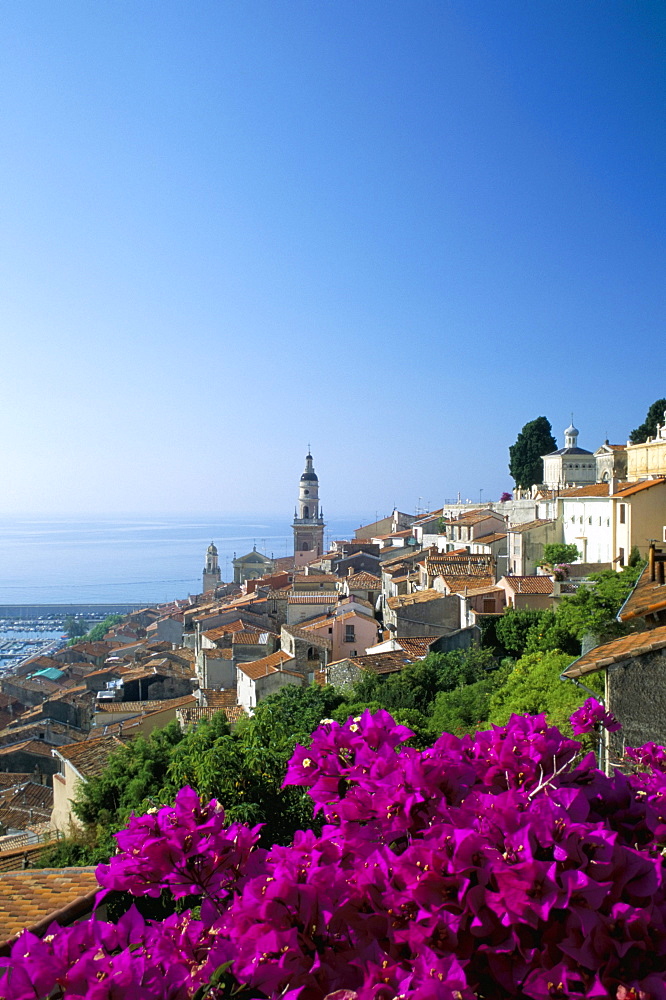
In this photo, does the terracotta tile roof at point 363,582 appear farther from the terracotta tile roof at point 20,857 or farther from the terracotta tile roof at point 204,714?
the terracotta tile roof at point 20,857

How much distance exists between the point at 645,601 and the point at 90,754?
1561 centimetres

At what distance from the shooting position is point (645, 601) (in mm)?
10891

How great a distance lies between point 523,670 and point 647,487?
33.1ft

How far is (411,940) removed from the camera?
85.8 inches

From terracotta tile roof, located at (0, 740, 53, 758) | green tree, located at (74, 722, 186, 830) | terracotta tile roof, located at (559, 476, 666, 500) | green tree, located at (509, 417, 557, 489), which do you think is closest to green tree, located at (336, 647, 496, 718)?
green tree, located at (74, 722, 186, 830)

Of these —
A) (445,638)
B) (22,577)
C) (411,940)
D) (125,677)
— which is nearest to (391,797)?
(411,940)

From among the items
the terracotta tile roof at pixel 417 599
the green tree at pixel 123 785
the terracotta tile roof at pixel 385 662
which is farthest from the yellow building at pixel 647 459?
the green tree at pixel 123 785

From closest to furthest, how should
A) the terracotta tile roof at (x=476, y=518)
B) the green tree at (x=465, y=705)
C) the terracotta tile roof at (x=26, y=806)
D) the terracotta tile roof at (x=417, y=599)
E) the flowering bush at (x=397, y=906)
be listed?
1. the flowering bush at (x=397, y=906)
2. the green tree at (x=465, y=705)
3. the terracotta tile roof at (x=26, y=806)
4. the terracotta tile roof at (x=417, y=599)
5. the terracotta tile roof at (x=476, y=518)

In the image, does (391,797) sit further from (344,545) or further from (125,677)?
(344,545)

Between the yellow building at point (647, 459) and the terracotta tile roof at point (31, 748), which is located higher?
the yellow building at point (647, 459)

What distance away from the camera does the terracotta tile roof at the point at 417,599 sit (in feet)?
87.2

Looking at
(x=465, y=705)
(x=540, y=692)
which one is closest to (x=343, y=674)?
(x=465, y=705)

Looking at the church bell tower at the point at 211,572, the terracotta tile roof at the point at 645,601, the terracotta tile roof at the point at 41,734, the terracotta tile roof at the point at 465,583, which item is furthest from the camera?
the church bell tower at the point at 211,572

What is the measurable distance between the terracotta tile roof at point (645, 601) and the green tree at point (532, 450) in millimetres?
40026
